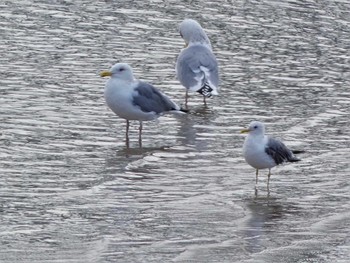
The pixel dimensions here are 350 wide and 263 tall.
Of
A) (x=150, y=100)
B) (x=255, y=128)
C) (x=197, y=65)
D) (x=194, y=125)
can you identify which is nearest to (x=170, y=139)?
(x=150, y=100)

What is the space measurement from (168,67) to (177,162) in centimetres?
491

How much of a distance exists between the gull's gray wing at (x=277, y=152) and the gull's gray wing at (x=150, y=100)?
8.51ft

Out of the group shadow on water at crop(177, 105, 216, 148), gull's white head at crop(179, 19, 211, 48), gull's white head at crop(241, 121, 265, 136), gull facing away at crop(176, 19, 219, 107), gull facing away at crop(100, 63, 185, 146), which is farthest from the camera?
gull's white head at crop(179, 19, 211, 48)

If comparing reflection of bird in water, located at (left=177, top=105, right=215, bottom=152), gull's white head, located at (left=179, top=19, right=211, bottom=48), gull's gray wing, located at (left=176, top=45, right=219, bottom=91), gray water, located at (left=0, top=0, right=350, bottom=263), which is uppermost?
gull's white head, located at (left=179, top=19, right=211, bottom=48)

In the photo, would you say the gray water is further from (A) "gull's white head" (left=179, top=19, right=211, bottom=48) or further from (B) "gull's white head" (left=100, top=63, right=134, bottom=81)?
(B) "gull's white head" (left=100, top=63, right=134, bottom=81)

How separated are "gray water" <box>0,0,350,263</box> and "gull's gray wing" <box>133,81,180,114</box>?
347 millimetres

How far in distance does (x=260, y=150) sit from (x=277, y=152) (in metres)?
0.27

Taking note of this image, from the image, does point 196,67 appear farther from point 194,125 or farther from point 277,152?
point 277,152

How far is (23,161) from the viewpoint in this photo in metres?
13.9

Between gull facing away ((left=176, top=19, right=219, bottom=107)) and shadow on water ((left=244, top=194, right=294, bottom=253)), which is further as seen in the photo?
gull facing away ((left=176, top=19, right=219, bottom=107))

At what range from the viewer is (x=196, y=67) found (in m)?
18.0

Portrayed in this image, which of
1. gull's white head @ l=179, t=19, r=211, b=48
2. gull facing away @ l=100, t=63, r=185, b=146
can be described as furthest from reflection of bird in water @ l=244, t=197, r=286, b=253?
gull's white head @ l=179, t=19, r=211, b=48

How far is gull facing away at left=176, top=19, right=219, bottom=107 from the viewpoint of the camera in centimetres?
1753

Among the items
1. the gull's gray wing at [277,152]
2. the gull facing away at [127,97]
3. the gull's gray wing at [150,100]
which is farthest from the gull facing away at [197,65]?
the gull's gray wing at [277,152]
